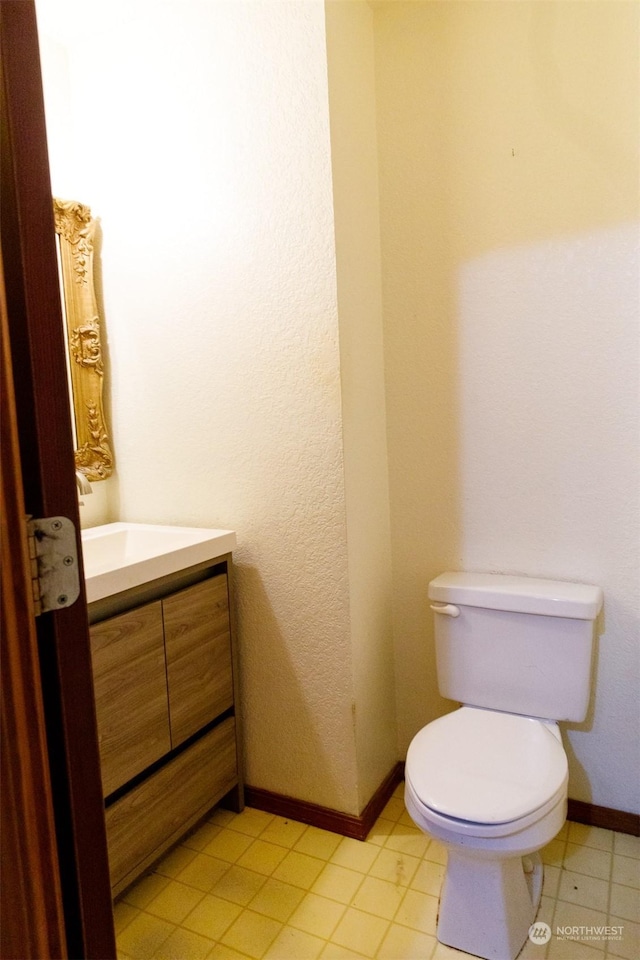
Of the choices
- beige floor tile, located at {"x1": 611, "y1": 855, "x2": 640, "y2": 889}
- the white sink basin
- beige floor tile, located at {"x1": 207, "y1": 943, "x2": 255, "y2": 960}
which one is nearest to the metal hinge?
Answer: the white sink basin

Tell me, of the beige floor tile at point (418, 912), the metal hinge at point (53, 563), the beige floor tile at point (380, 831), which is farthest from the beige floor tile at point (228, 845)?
the metal hinge at point (53, 563)

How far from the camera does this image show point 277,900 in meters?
1.56

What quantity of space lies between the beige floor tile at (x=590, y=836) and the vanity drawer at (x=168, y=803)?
0.99m

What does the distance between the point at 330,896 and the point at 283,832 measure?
288 millimetres

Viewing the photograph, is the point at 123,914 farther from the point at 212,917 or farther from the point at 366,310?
the point at 366,310

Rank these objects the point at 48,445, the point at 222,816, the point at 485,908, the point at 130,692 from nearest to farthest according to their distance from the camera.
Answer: the point at 48,445 < the point at 485,908 < the point at 130,692 < the point at 222,816

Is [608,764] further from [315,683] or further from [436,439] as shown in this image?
[436,439]

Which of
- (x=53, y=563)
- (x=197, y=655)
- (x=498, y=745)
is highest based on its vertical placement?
(x=53, y=563)

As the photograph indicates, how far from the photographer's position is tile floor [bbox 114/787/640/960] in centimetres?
141

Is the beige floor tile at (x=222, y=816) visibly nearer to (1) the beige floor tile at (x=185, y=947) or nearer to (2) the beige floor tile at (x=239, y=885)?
(2) the beige floor tile at (x=239, y=885)

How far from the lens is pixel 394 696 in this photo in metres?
2.04

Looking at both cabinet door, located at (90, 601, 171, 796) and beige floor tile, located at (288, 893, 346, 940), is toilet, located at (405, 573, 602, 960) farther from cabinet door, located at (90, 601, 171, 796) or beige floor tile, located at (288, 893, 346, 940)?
cabinet door, located at (90, 601, 171, 796)

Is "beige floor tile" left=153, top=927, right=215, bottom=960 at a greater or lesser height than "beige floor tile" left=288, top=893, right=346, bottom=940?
greater

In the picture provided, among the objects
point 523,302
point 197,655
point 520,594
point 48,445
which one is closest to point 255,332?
point 523,302
